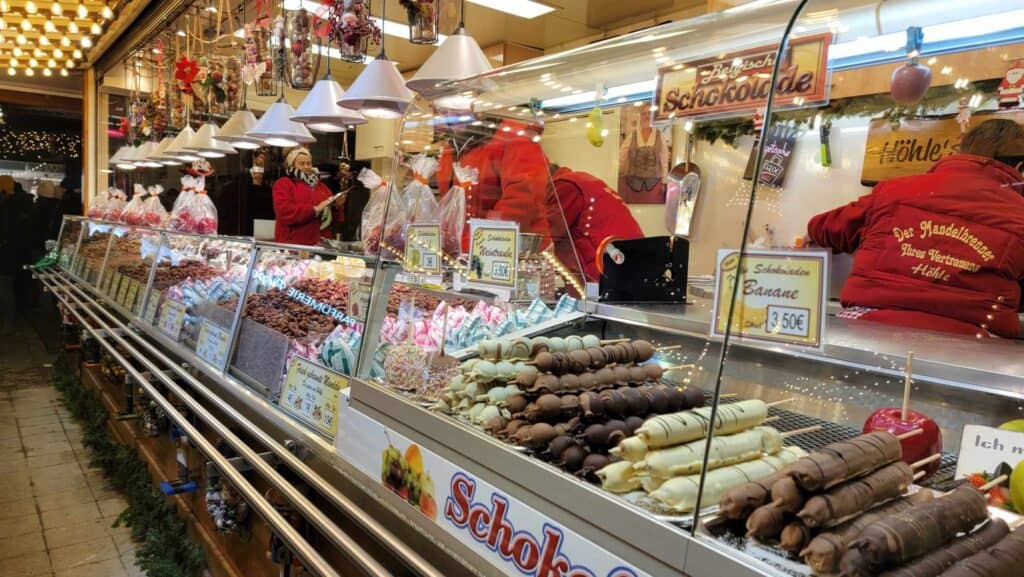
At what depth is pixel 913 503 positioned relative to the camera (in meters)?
0.98

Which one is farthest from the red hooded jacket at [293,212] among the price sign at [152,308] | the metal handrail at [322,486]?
the metal handrail at [322,486]

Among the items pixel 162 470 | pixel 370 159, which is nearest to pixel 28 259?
pixel 370 159

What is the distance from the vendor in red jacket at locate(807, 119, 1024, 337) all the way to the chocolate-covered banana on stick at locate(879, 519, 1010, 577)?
5.31ft

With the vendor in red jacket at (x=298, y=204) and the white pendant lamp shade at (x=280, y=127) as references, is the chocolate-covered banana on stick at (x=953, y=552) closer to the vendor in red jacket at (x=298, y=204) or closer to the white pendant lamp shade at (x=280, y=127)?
the white pendant lamp shade at (x=280, y=127)

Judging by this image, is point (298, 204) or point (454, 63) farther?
point (298, 204)

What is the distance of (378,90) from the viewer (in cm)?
332

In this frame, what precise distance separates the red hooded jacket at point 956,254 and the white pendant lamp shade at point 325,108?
2.55 metres

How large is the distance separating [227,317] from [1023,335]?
3.28 meters

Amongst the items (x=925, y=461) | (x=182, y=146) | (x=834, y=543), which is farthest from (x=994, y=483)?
(x=182, y=146)

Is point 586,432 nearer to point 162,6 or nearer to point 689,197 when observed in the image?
point 689,197

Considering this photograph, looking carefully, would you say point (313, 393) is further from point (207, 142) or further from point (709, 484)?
point (207, 142)

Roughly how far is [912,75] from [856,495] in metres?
1.01

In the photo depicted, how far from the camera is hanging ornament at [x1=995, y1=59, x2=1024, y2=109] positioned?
2185 mm

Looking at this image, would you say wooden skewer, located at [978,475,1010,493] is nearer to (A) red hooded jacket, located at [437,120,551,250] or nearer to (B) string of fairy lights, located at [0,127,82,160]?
(A) red hooded jacket, located at [437,120,551,250]
